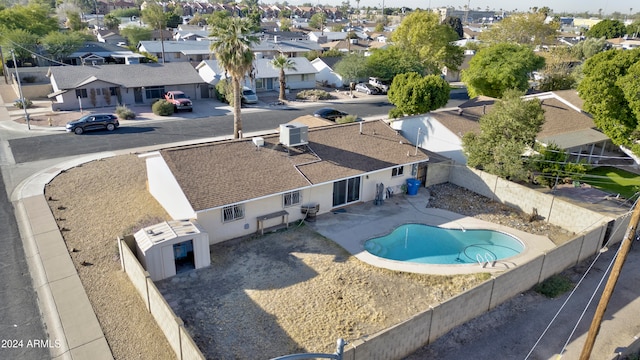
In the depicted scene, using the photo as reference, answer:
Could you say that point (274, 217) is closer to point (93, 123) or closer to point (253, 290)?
point (253, 290)

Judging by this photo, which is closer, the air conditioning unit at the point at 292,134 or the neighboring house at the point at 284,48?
the air conditioning unit at the point at 292,134

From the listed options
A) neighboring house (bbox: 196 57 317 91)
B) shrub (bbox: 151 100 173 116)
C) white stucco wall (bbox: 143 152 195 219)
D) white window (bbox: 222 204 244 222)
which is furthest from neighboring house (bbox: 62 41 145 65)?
white window (bbox: 222 204 244 222)

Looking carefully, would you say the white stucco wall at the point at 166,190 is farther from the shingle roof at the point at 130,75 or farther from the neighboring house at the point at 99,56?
the neighboring house at the point at 99,56

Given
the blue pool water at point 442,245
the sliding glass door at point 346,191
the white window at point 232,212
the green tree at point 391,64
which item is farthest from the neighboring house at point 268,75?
the blue pool water at point 442,245

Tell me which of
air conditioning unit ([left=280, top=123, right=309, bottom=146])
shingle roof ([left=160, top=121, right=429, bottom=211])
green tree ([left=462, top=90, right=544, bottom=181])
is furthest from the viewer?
green tree ([left=462, top=90, right=544, bottom=181])

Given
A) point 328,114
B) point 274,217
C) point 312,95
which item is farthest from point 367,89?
point 274,217

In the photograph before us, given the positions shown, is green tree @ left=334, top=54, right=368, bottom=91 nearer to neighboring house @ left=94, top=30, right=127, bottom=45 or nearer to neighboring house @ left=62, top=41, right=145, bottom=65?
neighboring house @ left=62, top=41, right=145, bottom=65
